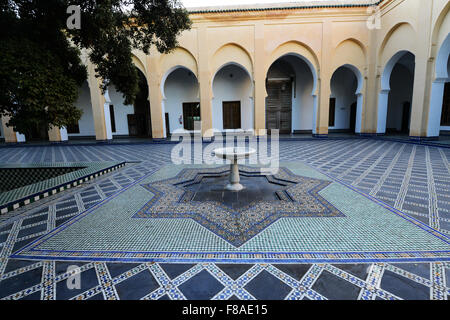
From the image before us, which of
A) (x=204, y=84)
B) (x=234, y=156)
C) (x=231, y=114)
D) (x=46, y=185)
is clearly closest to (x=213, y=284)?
(x=234, y=156)

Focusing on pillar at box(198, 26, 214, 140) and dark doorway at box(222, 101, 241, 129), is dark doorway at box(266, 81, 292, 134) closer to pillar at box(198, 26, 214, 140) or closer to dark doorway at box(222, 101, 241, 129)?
dark doorway at box(222, 101, 241, 129)

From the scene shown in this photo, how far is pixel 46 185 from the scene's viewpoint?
3.97 meters

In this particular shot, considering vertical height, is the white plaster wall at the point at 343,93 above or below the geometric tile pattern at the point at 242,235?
above

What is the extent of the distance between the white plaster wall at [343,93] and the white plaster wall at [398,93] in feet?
6.42

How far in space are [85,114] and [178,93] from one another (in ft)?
19.2

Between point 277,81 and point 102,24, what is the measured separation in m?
11.4

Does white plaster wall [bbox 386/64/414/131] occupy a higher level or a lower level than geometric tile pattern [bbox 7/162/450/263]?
higher

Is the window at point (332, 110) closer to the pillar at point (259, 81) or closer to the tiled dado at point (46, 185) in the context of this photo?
the pillar at point (259, 81)

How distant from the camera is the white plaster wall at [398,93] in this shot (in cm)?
1221

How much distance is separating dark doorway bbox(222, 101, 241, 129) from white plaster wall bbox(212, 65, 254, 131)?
18 cm

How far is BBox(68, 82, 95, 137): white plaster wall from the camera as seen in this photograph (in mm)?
13445

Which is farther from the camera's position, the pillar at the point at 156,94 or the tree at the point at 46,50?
the pillar at the point at 156,94

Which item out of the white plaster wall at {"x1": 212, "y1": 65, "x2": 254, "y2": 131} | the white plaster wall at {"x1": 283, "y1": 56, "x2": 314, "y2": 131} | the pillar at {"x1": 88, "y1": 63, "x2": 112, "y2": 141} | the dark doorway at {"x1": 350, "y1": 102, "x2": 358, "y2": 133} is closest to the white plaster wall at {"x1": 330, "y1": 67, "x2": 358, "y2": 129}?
the dark doorway at {"x1": 350, "y1": 102, "x2": 358, "y2": 133}

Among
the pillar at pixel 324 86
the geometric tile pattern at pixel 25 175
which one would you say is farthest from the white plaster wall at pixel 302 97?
the geometric tile pattern at pixel 25 175
